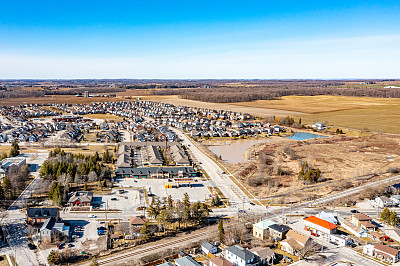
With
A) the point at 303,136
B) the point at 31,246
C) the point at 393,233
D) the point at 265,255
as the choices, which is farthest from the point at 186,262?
the point at 303,136

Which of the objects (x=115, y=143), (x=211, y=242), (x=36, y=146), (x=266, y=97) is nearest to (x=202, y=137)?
(x=115, y=143)

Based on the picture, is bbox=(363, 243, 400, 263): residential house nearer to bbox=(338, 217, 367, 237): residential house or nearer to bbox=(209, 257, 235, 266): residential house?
bbox=(338, 217, 367, 237): residential house

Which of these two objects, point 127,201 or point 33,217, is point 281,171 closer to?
point 127,201

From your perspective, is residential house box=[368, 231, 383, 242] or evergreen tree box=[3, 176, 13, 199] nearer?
residential house box=[368, 231, 383, 242]

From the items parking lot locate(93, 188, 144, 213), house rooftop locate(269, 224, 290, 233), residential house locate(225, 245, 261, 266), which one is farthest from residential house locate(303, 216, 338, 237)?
parking lot locate(93, 188, 144, 213)

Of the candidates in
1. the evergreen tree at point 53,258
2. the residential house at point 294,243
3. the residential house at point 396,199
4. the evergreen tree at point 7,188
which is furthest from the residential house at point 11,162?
the residential house at point 396,199
